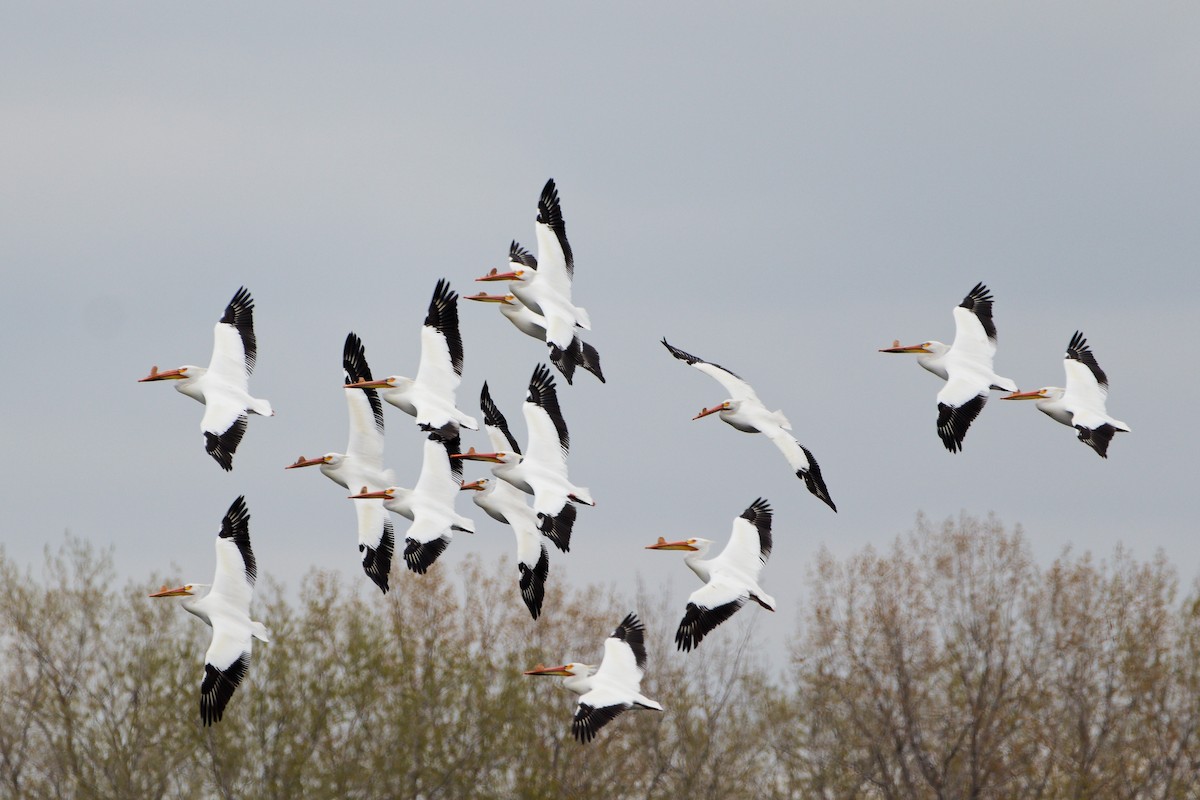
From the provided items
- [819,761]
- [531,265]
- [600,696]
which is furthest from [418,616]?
[600,696]

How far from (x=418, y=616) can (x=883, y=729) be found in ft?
37.8

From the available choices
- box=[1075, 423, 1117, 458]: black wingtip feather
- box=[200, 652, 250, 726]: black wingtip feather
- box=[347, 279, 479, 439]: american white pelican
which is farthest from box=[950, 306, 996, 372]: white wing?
box=[200, 652, 250, 726]: black wingtip feather

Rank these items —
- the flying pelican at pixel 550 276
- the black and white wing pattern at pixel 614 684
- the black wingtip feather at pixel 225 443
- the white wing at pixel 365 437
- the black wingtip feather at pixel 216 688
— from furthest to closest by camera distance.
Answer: the white wing at pixel 365 437, the flying pelican at pixel 550 276, the black wingtip feather at pixel 225 443, the black and white wing pattern at pixel 614 684, the black wingtip feather at pixel 216 688

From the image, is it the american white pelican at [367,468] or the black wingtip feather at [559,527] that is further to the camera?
the american white pelican at [367,468]

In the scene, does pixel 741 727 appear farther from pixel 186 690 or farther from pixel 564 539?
pixel 564 539

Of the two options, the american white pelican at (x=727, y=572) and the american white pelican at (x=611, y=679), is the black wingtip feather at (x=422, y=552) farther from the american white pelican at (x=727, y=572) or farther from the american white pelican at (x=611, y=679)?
the american white pelican at (x=727, y=572)

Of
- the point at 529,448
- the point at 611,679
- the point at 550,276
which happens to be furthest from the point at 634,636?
the point at 550,276

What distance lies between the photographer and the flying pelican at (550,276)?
25.9 meters

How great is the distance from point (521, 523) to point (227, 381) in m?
4.62

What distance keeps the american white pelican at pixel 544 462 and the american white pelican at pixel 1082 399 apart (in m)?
6.23

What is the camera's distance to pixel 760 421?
25938 mm

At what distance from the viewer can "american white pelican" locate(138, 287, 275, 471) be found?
2516 cm

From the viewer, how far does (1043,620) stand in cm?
4353

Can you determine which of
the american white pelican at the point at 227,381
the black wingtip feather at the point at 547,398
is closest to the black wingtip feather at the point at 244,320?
the american white pelican at the point at 227,381
